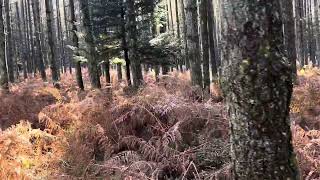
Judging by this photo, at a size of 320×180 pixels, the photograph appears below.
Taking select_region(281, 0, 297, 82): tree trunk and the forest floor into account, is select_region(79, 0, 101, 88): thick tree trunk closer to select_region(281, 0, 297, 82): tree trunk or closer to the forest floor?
the forest floor

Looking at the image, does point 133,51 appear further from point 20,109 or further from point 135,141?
point 135,141

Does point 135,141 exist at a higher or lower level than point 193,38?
lower

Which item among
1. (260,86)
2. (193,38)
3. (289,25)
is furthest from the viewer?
(289,25)

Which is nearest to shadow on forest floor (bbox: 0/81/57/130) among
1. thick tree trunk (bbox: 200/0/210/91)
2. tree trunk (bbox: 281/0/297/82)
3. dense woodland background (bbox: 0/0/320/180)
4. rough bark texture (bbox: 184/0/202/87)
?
dense woodland background (bbox: 0/0/320/180)

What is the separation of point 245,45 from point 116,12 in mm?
12140

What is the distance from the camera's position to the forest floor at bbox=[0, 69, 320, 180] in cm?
512

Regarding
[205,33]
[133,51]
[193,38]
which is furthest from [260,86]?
[205,33]

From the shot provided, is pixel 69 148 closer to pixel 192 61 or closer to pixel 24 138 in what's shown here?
pixel 24 138

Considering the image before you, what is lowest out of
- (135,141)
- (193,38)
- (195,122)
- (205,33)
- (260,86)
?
(135,141)

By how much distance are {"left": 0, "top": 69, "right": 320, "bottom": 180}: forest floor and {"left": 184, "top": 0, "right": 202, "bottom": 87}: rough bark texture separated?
95.6 inches

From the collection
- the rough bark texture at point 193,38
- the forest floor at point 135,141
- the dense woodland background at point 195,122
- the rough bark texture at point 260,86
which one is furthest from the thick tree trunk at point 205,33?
the rough bark texture at point 260,86

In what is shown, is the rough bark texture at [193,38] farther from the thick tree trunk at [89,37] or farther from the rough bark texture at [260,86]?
the rough bark texture at [260,86]

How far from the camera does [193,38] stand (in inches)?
438

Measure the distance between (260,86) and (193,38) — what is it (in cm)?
821
